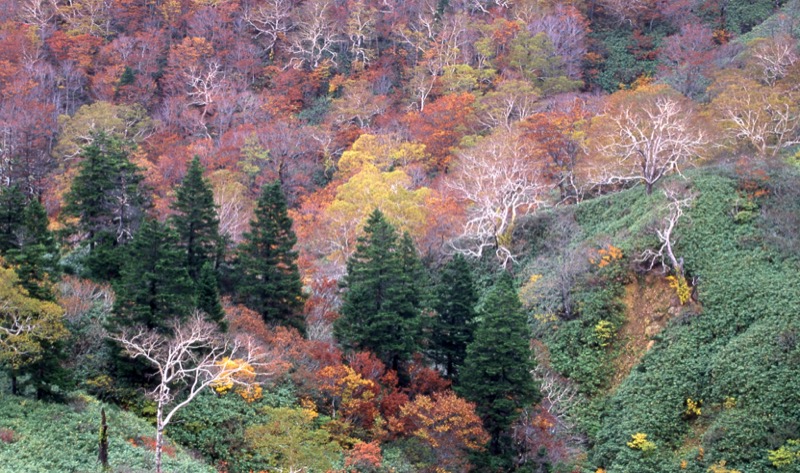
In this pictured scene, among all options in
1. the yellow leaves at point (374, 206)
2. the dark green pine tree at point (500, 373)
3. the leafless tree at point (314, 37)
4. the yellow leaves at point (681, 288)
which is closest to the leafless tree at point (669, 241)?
the yellow leaves at point (681, 288)

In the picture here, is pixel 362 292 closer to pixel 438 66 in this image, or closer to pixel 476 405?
pixel 476 405

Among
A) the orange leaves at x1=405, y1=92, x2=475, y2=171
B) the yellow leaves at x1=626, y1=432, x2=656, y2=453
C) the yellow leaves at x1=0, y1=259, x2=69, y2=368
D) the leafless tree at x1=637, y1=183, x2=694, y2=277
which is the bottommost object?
the yellow leaves at x1=626, y1=432, x2=656, y2=453

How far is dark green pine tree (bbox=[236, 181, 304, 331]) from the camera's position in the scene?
39812 millimetres

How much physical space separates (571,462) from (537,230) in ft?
53.2

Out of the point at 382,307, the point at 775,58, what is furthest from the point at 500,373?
the point at 775,58

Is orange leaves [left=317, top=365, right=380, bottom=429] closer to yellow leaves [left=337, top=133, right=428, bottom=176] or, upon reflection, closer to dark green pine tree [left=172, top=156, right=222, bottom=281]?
dark green pine tree [left=172, top=156, right=222, bottom=281]

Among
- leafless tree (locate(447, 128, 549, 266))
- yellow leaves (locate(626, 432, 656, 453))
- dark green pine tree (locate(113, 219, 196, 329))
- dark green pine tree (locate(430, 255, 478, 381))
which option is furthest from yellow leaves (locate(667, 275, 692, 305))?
dark green pine tree (locate(113, 219, 196, 329))

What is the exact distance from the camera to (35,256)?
30000mm

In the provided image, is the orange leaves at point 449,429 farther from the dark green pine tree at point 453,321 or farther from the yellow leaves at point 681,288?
the yellow leaves at point 681,288

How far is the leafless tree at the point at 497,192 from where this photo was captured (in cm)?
4656

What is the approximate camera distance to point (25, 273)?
29.8m

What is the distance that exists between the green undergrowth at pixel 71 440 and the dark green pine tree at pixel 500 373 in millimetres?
11667

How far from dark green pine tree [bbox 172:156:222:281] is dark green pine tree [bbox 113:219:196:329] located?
18.6 ft

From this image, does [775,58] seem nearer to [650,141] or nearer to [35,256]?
[650,141]
